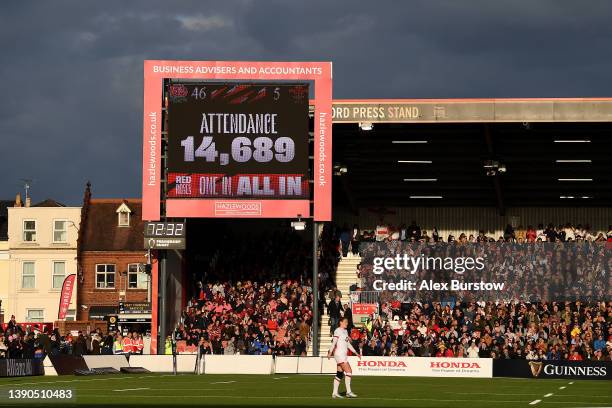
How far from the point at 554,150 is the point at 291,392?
99.8ft

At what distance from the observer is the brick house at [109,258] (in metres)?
88.8

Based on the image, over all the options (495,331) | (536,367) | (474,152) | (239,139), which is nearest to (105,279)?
(474,152)

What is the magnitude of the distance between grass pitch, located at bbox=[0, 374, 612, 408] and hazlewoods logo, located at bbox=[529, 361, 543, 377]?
1.96 metres

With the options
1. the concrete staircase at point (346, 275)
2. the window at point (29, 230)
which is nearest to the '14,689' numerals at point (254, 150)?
the concrete staircase at point (346, 275)

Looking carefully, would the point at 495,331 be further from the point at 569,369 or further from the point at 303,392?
the point at 303,392

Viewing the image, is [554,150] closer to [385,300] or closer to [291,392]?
[385,300]

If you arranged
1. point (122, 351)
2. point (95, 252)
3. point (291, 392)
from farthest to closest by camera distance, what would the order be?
point (95, 252) → point (122, 351) → point (291, 392)

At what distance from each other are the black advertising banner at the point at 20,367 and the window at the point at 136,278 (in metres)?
47.6

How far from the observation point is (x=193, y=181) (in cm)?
5175

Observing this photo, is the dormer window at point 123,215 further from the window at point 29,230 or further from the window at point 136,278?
the window at point 29,230

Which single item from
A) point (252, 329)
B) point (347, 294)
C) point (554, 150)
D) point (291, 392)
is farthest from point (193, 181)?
point (291, 392)

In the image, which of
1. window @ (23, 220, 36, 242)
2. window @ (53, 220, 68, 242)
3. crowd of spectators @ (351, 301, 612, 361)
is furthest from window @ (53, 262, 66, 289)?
crowd of spectators @ (351, 301, 612, 361)

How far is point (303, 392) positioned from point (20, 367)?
1460 cm

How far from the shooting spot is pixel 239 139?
168 ft
